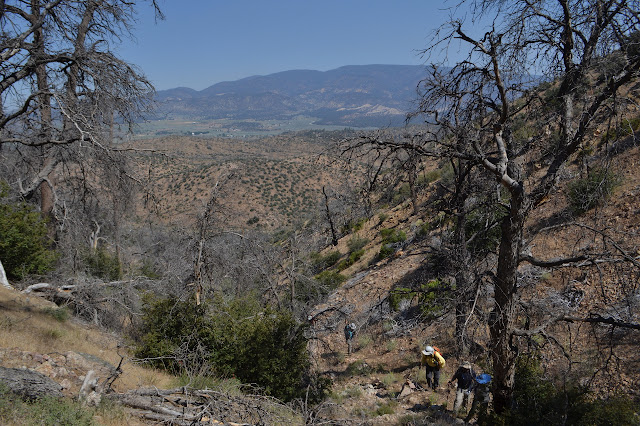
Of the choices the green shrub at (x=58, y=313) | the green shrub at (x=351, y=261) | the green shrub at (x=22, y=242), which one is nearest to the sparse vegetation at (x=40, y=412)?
the green shrub at (x=58, y=313)

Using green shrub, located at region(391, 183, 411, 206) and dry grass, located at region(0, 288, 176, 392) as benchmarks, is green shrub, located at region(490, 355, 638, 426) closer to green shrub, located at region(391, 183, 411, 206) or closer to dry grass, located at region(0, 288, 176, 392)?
dry grass, located at region(0, 288, 176, 392)

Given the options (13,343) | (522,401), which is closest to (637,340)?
(522,401)

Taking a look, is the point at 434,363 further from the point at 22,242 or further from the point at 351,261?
the point at 351,261

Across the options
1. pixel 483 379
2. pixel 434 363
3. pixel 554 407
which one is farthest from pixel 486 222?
pixel 434 363

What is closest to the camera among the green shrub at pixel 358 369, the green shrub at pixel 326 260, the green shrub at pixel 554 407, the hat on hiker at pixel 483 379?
the green shrub at pixel 554 407

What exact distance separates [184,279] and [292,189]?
137ft

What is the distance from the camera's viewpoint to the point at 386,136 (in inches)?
188

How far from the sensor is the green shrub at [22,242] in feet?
32.8

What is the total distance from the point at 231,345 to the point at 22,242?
20.7 ft

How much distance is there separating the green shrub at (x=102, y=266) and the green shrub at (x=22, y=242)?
446cm

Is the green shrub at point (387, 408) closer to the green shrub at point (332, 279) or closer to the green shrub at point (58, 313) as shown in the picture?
the green shrub at point (58, 313)

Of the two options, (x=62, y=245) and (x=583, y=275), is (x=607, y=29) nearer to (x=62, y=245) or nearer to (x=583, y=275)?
(x=583, y=275)

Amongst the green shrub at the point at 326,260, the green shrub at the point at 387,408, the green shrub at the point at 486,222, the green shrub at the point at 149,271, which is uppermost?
the green shrub at the point at 486,222

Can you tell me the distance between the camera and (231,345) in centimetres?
796
